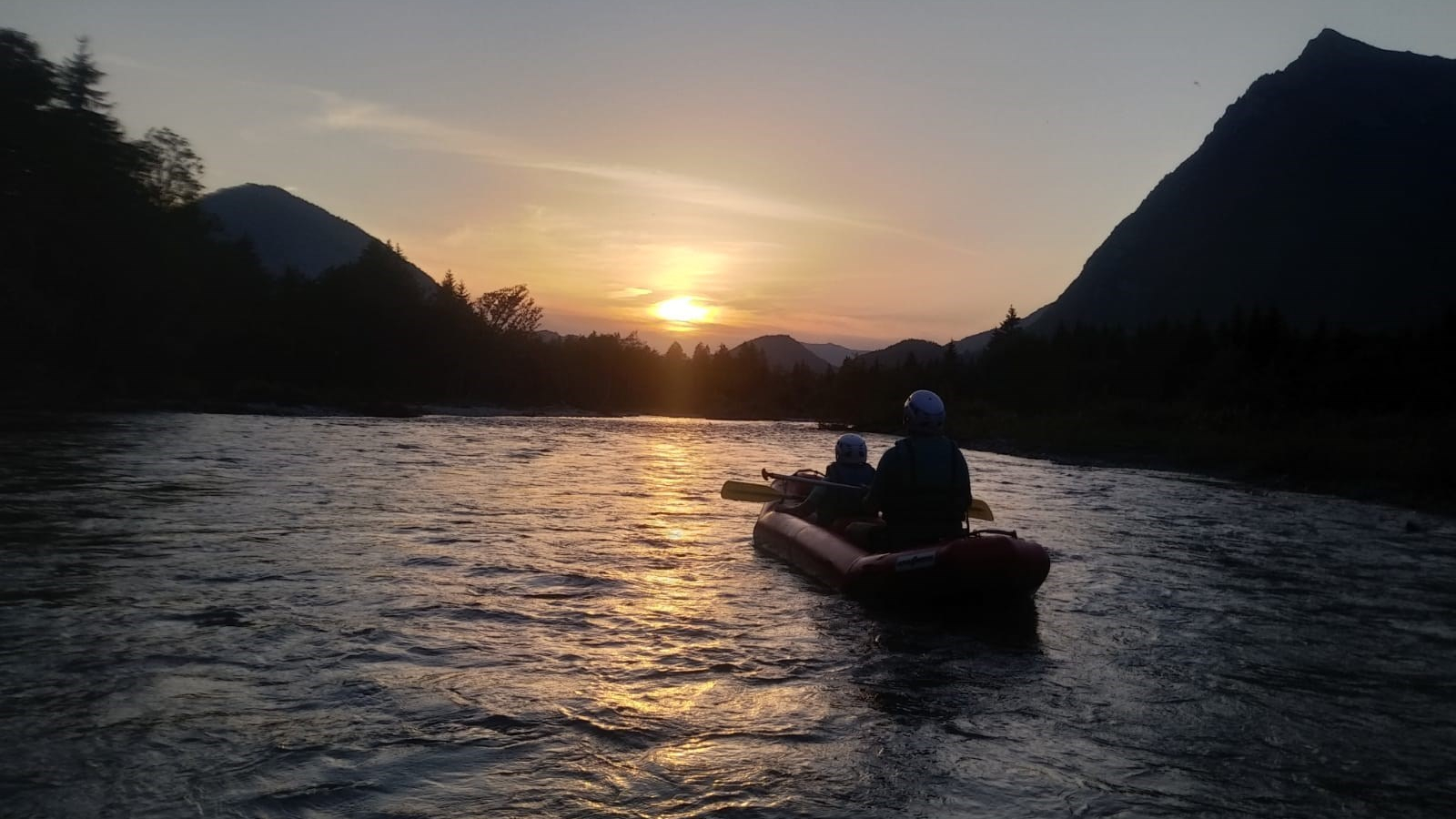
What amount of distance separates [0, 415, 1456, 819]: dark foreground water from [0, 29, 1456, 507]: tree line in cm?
1598

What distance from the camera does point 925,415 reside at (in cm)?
852

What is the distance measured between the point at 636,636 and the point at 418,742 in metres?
2.62

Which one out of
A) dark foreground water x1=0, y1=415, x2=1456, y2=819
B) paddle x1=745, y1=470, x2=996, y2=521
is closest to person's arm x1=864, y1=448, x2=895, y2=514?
dark foreground water x1=0, y1=415, x2=1456, y2=819

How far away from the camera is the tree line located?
1369 inches

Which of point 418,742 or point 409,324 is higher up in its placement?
point 409,324

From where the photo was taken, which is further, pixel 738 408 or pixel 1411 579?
pixel 738 408

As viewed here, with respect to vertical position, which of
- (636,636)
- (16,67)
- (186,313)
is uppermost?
(16,67)

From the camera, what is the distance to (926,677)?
6547 millimetres

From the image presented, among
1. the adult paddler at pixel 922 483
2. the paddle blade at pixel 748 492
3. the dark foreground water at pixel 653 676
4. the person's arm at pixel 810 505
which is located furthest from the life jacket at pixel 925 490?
the paddle blade at pixel 748 492

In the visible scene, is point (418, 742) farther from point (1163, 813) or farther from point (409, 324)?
point (409, 324)

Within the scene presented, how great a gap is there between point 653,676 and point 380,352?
67.5m

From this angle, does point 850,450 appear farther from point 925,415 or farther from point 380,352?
point 380,352

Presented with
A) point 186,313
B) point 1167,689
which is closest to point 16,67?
point 186,313

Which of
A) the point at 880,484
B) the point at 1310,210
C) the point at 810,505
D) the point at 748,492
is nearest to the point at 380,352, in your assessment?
the point at 748,492
